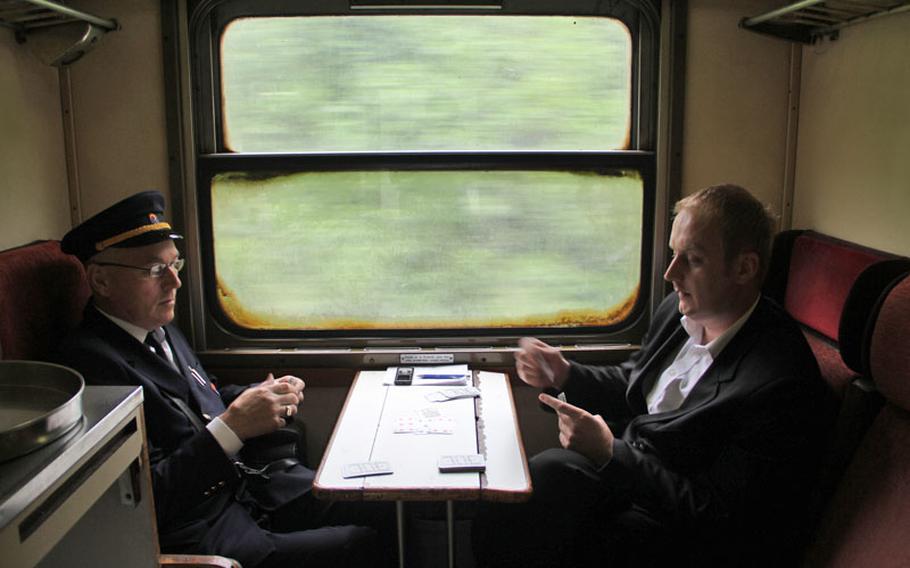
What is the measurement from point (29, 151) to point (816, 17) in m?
3.01

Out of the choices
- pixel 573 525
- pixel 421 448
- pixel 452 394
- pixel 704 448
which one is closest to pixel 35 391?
pixel 421 448

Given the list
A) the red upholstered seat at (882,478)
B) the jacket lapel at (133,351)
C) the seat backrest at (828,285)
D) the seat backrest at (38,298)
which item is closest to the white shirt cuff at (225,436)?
the jacket lapel at (133,351)

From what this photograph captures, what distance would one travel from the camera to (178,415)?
7.39 feet

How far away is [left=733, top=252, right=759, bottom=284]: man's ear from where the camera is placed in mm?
2162

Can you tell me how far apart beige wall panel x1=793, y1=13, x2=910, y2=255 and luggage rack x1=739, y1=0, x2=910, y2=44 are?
0.13 ft

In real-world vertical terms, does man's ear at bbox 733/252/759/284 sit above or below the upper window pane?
below

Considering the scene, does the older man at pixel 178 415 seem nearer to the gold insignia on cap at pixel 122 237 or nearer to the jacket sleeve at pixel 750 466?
the gold insignia on cap at pixel 122 237

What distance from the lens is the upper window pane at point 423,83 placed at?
300 centimetres

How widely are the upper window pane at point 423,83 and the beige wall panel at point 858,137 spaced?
750 mm

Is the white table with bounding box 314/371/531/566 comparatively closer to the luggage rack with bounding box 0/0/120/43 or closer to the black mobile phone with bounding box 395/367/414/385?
the black mobile phone with bounding box 395/367/414/385

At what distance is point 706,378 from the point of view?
7.07ft

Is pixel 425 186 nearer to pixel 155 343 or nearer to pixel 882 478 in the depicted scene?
pixel 155 343

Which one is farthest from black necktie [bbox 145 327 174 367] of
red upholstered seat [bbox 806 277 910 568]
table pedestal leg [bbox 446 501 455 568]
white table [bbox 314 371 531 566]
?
red upholstered seat [bbox 806 277 910 568]

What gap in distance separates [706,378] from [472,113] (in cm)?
150
